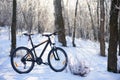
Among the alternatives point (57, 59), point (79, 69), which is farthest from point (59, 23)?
point (57, 59)

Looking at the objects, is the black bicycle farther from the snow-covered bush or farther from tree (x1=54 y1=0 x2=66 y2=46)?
tree (x1=54 y1=0 x2=66 y2=46)

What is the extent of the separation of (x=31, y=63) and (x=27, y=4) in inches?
1336

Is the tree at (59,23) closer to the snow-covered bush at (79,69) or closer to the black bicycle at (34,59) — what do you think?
the snow-covered bush at (79,69)

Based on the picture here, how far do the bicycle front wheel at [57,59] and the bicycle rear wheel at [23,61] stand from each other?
0.60 m

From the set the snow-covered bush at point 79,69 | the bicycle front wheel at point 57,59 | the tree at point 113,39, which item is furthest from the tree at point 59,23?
the bicycle front wheel at point 57,59

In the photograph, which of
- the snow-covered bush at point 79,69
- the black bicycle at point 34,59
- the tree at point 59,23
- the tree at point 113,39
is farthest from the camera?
the tree at point 59,23

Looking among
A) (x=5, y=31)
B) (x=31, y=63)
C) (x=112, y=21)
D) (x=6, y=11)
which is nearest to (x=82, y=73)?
(x=31, y=63)

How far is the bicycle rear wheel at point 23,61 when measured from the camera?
880 centimetres

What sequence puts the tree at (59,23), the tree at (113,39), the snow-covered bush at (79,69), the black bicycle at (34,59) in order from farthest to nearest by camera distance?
the tree at (59,23) → the tree at (113,39) → the snow-covered bush at (79,69) → the black bicycle at (34,59)

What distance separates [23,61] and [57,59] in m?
1.06

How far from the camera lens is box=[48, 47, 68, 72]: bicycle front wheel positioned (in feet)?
29.2

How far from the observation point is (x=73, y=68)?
9133mm

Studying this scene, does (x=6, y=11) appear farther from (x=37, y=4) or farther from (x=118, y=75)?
(x=118, y=75)

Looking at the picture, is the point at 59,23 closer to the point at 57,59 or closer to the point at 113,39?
the point at 113,39
